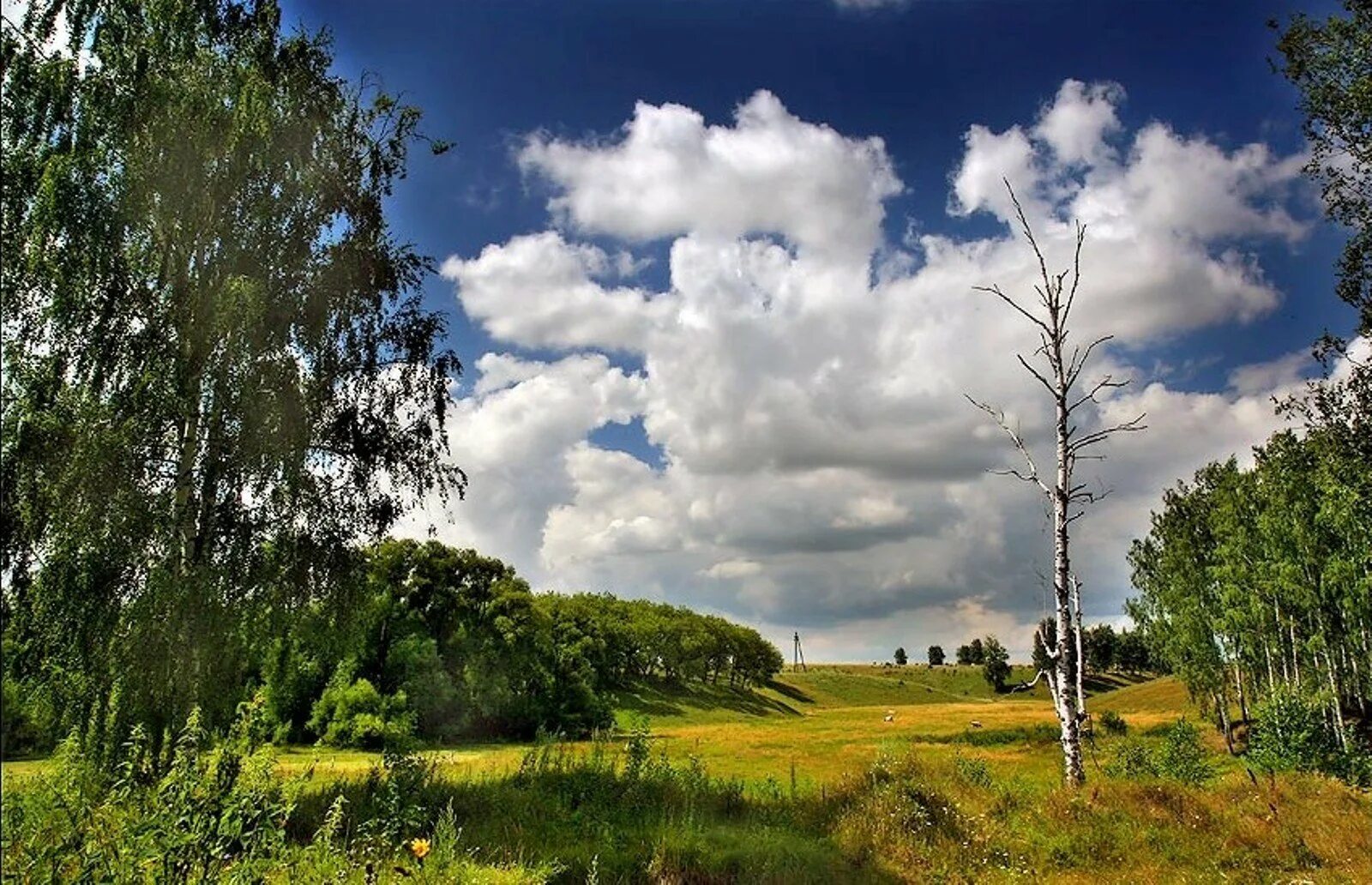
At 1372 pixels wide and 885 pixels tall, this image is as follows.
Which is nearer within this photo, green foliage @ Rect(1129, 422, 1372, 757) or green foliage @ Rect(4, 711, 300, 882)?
green foliage @ Rect(4, 711, 300, 882)

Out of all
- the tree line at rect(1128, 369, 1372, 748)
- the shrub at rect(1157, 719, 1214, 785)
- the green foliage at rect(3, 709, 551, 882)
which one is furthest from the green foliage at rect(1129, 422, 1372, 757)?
the green foliage at rect(3, 709, 551, 882)

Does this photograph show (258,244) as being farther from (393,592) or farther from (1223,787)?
(393,592)

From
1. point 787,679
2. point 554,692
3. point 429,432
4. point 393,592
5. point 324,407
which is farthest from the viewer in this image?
point 787,679

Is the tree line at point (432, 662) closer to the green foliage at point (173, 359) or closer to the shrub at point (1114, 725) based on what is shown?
the green foliage at point (173, 359)

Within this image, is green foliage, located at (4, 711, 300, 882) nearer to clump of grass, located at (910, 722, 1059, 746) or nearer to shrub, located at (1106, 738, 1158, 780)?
shrub, located at (1106, 738, 1158, 780)

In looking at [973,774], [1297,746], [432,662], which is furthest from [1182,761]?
[432,662]

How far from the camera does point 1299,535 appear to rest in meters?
34.4

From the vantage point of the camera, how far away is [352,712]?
3866 centimetres

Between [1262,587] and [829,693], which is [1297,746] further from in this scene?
[829,693]

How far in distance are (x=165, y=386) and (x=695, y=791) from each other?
11.5 m

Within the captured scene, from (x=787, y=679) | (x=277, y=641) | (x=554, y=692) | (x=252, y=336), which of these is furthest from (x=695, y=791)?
(x=787, y=679)

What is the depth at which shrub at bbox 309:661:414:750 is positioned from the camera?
37156 millimetres

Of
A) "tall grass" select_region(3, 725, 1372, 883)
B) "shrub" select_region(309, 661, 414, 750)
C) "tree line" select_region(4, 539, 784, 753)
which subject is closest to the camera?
"tall grass" select_region(3, 725, 1372, 883)

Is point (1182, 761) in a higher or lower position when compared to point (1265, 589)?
lower
